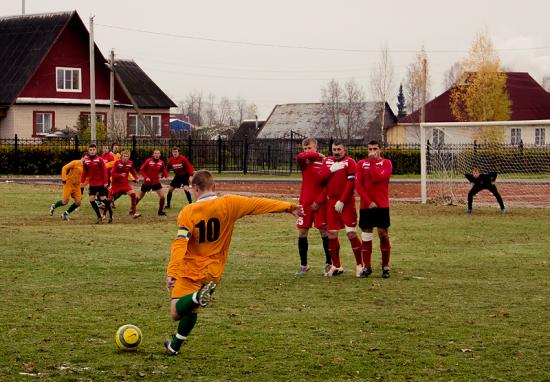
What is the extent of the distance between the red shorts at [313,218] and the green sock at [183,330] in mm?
5559

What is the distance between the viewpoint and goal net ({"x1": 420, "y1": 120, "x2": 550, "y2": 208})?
103ft

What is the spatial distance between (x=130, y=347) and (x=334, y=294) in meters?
4.31

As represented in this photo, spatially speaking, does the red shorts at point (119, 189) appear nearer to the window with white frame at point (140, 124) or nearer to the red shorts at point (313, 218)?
the red shorts at point (313, 218)

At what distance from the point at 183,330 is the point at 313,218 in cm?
602

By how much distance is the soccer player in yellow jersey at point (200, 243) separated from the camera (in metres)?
8.66

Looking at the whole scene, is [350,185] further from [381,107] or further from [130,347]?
[381,107]

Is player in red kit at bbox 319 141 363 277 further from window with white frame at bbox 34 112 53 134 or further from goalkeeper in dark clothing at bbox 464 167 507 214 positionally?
window with white frame at bbox 34 112 53 134

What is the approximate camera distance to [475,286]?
1339 centimetres

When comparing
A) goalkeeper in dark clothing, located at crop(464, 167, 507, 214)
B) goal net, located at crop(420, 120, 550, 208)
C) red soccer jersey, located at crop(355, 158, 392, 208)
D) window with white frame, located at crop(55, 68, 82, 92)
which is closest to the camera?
red soccer jersey, located at crop(355, 158, 392, 208)

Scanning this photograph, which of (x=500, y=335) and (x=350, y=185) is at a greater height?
(x=350, y=185)

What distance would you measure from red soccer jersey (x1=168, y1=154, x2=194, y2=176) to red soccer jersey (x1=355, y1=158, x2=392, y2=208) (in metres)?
13.3


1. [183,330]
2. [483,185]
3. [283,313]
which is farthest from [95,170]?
[183,330]

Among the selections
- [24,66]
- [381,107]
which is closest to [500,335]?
[24,66]

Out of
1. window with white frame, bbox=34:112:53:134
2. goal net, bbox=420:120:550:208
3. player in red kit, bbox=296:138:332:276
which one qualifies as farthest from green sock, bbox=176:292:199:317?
window with white frame, bbox=34:112:53:134
